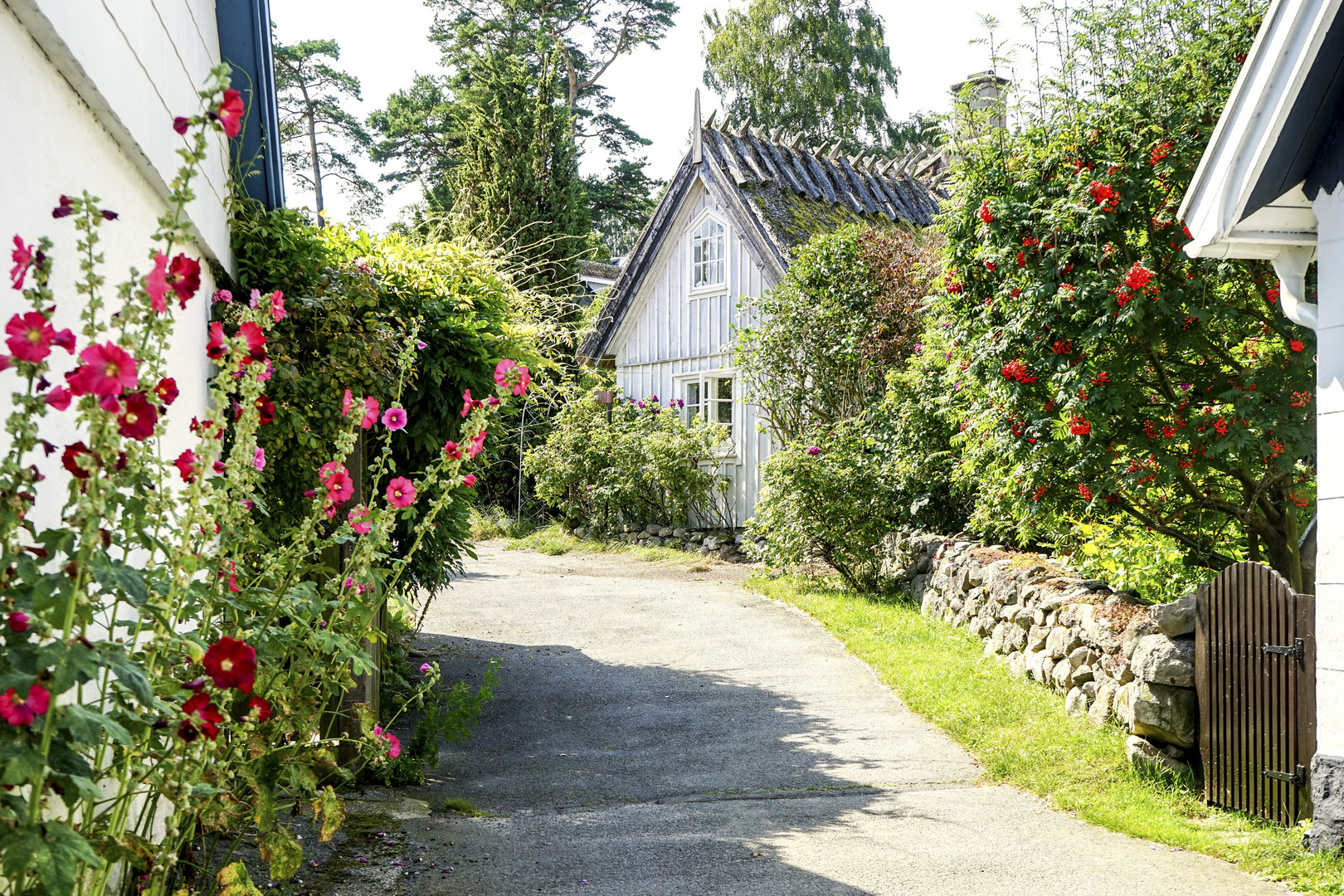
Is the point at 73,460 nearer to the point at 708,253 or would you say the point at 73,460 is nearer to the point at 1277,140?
the point at 1277,140

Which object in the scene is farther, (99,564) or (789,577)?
(789,577)

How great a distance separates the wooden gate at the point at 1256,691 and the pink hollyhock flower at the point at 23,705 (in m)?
4.96

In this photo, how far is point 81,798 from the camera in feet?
6.35

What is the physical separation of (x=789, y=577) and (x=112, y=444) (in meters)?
10.8

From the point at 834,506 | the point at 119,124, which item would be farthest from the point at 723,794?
the point at 834,506

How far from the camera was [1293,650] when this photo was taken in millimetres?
4758

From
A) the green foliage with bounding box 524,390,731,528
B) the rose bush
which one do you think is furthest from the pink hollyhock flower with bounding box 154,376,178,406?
the green foliage with bounding box 524,390,731,528

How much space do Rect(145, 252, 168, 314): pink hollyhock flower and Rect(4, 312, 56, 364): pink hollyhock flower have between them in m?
0.26

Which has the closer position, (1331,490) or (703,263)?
(1331,490)

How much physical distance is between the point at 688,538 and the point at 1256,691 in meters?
11.6

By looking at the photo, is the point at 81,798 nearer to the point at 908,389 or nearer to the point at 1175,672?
the point at 1175,672

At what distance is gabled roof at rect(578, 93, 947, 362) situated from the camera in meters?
15.7

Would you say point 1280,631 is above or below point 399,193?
below

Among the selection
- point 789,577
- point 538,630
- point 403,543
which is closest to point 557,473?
point 789,577
